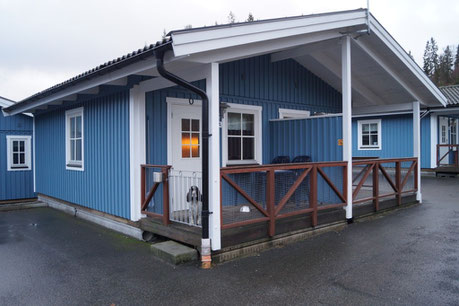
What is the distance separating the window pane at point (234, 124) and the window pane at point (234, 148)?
0.13 meters

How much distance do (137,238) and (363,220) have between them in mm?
4125

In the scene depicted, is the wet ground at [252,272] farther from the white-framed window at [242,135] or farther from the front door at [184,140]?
the white-framed window at [242,135]

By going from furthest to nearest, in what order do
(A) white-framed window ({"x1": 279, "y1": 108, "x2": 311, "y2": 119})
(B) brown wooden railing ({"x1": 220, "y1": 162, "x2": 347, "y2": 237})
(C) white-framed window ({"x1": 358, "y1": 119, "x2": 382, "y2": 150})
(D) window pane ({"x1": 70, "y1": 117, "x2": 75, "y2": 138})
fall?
(C) white-framed window ({"x1": 358, "y1": 119, "x2": 382, "y2": 150}), (A) white-framed window ({"x1": 279, "y1": 108, "x2": 311, "y2": 119}), (D) window pane ({"x1": 70, "y1": 117, "x2": 75, "y2": 138}), (B) brown wooden railing ({"x1": 220, "y1": 162, "x2": 347, "y2": 237})

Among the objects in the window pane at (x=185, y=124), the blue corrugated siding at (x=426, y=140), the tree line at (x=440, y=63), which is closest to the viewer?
the window pane at (x=185, y=124)

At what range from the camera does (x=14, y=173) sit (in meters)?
9.52

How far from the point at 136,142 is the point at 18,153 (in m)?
5.82

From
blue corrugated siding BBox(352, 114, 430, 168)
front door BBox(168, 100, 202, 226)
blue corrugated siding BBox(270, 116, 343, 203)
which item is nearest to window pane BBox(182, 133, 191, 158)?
front door BBox(168, 100, 202, 226)

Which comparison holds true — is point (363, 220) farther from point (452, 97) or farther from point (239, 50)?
point (452, 97)

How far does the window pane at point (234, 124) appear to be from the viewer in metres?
6.96

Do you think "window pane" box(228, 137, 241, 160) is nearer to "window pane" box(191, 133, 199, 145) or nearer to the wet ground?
"window pane" box(191, 133, 199, 145)

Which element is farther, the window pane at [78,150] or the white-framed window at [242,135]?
the window pane at [78,150]

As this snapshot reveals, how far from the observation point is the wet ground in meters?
3.48

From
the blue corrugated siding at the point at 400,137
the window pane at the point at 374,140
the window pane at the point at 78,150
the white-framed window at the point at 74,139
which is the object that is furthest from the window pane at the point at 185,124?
the window pane at the point at 374,140

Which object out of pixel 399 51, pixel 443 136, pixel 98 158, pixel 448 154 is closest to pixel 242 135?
pixel 98 158
